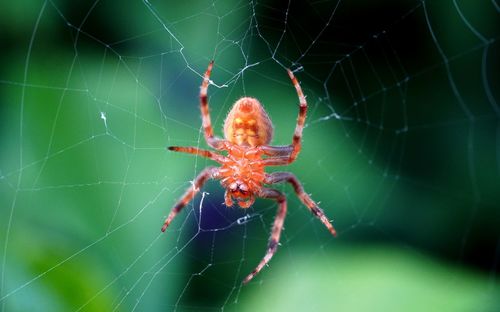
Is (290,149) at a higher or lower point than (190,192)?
higher

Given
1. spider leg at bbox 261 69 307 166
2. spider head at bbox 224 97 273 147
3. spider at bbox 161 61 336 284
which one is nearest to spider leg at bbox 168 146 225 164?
spider at bbox 161 61 336 284

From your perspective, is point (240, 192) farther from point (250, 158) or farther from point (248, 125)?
point (248, 125)

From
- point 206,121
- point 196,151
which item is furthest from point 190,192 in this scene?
point 206,121

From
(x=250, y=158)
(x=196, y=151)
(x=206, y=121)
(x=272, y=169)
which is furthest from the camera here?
(x=272, y=169)

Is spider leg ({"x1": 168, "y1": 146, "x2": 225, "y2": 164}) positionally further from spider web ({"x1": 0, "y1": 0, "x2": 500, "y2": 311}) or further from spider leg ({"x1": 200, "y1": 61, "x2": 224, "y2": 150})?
spider web ({"x1": 0, "y1": 0, "x2": 500, "y2": 311})

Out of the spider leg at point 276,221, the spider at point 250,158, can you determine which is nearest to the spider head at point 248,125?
the spider at point 250,158

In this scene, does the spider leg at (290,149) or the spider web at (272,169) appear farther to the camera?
the spider leg at (290,149)

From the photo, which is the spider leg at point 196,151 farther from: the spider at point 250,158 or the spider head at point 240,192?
the spider head at point 240,192
